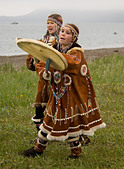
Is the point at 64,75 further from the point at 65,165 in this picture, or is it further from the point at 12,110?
the point at 12,110

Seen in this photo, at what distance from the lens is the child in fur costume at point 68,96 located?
369 centimetres

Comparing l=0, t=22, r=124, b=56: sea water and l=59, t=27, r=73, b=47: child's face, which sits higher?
l=59, t=27, r=73, b=47: child's face

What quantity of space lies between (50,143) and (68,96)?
1338 millimetres

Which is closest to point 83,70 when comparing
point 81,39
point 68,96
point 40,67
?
point 68,96

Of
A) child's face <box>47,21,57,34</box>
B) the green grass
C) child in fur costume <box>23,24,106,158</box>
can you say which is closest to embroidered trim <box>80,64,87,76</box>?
child in fur costume <box>23,24,106,158</box>

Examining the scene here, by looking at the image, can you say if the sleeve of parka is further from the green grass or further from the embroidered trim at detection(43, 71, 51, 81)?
the green grass

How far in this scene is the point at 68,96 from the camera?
3.72 m

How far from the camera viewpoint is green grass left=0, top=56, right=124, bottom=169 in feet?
13.4

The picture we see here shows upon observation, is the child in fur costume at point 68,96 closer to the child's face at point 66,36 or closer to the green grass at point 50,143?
the child's face at point 66,36

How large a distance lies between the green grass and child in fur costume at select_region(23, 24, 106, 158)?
512 mm

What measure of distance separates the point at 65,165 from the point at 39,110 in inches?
34.1

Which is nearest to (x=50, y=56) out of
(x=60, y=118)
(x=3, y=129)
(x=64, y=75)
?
(x=64, y=75)

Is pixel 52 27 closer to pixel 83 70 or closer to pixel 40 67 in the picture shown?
pixel 40 67

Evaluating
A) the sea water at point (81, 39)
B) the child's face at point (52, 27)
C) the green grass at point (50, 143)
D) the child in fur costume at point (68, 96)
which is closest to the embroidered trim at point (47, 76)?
the child in fur costume at point (68, 96)
